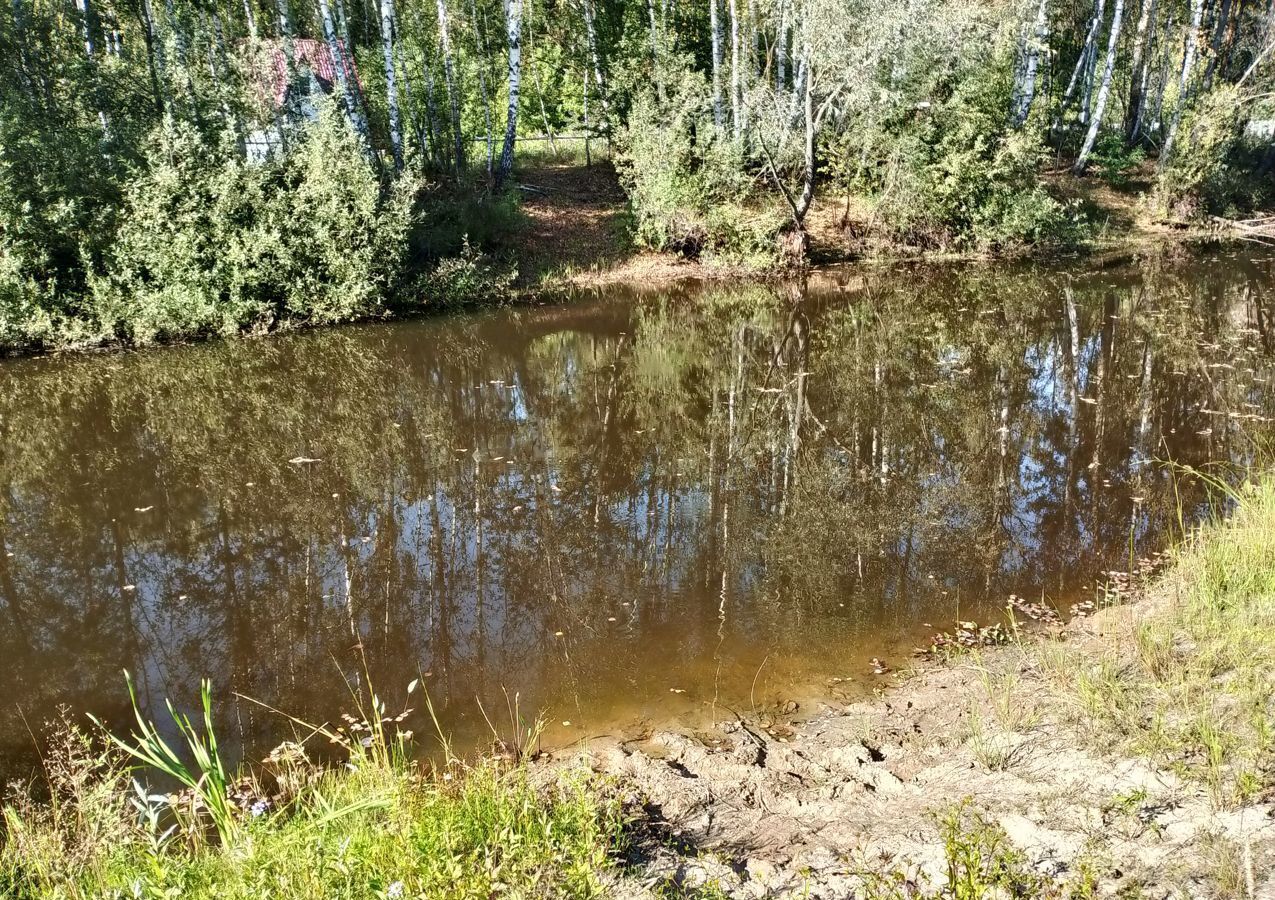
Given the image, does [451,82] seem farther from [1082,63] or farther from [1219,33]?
[1219,33]

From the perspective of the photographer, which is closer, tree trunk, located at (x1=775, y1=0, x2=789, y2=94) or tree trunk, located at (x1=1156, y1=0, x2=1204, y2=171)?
tree trunk, located at (x1=775, y1=0, x2=789, y2=94)

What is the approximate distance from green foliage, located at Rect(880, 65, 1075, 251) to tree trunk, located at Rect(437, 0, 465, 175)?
10792 millimetres

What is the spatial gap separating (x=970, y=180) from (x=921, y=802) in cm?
2036

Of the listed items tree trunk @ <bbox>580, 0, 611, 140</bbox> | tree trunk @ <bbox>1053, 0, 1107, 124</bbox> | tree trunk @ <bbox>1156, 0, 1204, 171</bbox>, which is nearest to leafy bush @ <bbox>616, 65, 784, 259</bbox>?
tree trunk @ <bbox>580, 0, 611, 140</bbox>

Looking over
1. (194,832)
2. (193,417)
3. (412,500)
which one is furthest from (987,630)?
(193,417)

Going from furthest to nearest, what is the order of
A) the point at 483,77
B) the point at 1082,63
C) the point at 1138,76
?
the point at 1138,76
the point at 1082,63
the point at 483,77

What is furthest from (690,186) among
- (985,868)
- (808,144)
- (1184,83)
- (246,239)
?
(985,868)

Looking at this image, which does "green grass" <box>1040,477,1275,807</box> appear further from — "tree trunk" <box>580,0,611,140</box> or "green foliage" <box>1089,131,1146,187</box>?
"green foliage" <box>1089,131,1146,187</box>

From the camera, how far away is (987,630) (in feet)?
18.9

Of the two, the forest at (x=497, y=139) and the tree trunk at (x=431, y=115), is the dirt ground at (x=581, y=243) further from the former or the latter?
the tree trunk at (x=431, y=115)

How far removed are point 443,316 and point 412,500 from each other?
975 cm

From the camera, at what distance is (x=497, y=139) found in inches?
1127

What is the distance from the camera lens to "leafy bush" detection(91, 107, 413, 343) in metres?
15.6

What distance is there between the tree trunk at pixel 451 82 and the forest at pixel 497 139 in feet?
0.33
